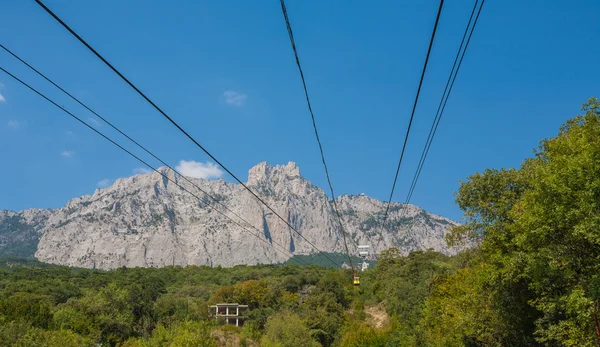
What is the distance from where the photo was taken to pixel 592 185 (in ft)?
49.5

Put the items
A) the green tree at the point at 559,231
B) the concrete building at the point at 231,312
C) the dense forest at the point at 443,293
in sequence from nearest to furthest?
the green tree at the point at 559,231, the dense forest at the point at 443,293, the concrete building at the point at 231,312

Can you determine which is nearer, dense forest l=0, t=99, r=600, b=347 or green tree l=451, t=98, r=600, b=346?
green tree l=451, t=98, r=600, b=346

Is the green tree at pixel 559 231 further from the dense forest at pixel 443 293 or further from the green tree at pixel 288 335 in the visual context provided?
the green tree at pixel 288 335

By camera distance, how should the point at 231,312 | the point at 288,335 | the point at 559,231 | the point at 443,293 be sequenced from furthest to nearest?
the point at 231,312, the point at 288,335, the point at 443,293, the point at 559,231

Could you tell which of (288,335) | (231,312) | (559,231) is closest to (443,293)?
(559,231)

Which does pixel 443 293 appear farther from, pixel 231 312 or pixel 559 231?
pixel 231 312

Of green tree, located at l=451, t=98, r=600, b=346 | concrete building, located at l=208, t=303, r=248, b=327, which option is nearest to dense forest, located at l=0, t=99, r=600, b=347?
green tree, located at l=451, t=98, r=600, b=346

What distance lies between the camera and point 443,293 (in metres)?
45.3

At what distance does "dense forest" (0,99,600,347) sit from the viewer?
1720 centimetres

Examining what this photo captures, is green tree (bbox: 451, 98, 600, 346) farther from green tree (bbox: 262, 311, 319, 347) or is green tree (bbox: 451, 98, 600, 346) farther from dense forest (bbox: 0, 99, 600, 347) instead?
green tree (bbox: 262, 311, 319, 347)

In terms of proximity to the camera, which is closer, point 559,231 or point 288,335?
point 559,231

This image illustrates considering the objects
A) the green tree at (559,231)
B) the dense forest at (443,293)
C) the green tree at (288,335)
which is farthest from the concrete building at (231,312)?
the green tree at (559,231)

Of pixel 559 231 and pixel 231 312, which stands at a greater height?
pixel 231 312

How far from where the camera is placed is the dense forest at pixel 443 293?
17203 millimetres
